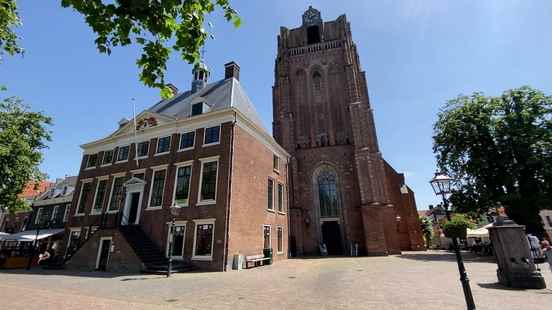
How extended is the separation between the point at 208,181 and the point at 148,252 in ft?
18.4

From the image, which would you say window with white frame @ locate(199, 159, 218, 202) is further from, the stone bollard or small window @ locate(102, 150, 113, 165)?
the stone bollard

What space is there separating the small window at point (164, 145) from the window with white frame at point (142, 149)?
4.01 feet

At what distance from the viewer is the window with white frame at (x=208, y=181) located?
16.7 meters

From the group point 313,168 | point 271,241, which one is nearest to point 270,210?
point 271,241

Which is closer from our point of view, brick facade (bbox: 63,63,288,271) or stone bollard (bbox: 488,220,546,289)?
stone bollard (bbox: 488,220,546,289)

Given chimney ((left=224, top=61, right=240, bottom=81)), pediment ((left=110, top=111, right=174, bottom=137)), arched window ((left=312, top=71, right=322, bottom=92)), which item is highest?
arched window ((left=312, top=71, right=322, bottom=92))

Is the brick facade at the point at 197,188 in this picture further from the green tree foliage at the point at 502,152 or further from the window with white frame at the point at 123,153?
the green tree foliage at the point at 502,152

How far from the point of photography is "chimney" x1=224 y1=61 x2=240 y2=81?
2411 centimetres

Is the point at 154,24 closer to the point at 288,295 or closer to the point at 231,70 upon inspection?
the point at 288,295

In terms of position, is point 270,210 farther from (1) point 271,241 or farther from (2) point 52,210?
(2) point 52,210

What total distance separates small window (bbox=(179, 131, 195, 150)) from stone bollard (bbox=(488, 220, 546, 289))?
57.1ft

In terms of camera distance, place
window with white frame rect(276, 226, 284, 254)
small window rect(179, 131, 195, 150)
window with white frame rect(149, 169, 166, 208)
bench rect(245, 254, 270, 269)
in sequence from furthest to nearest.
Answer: window with white frame rect(276, 226, 284, 254)
small window rect(179, 131, 195, 150)
window with white frame rect(149, 169, 166, 208)
bench rect(245, 254, 270, 269)

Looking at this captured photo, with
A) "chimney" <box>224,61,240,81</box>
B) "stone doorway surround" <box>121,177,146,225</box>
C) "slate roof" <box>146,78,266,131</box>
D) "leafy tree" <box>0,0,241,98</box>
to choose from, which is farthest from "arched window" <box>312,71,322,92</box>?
"leafy tree" <box>0,0,241,98</box>

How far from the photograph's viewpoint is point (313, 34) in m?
36.4
